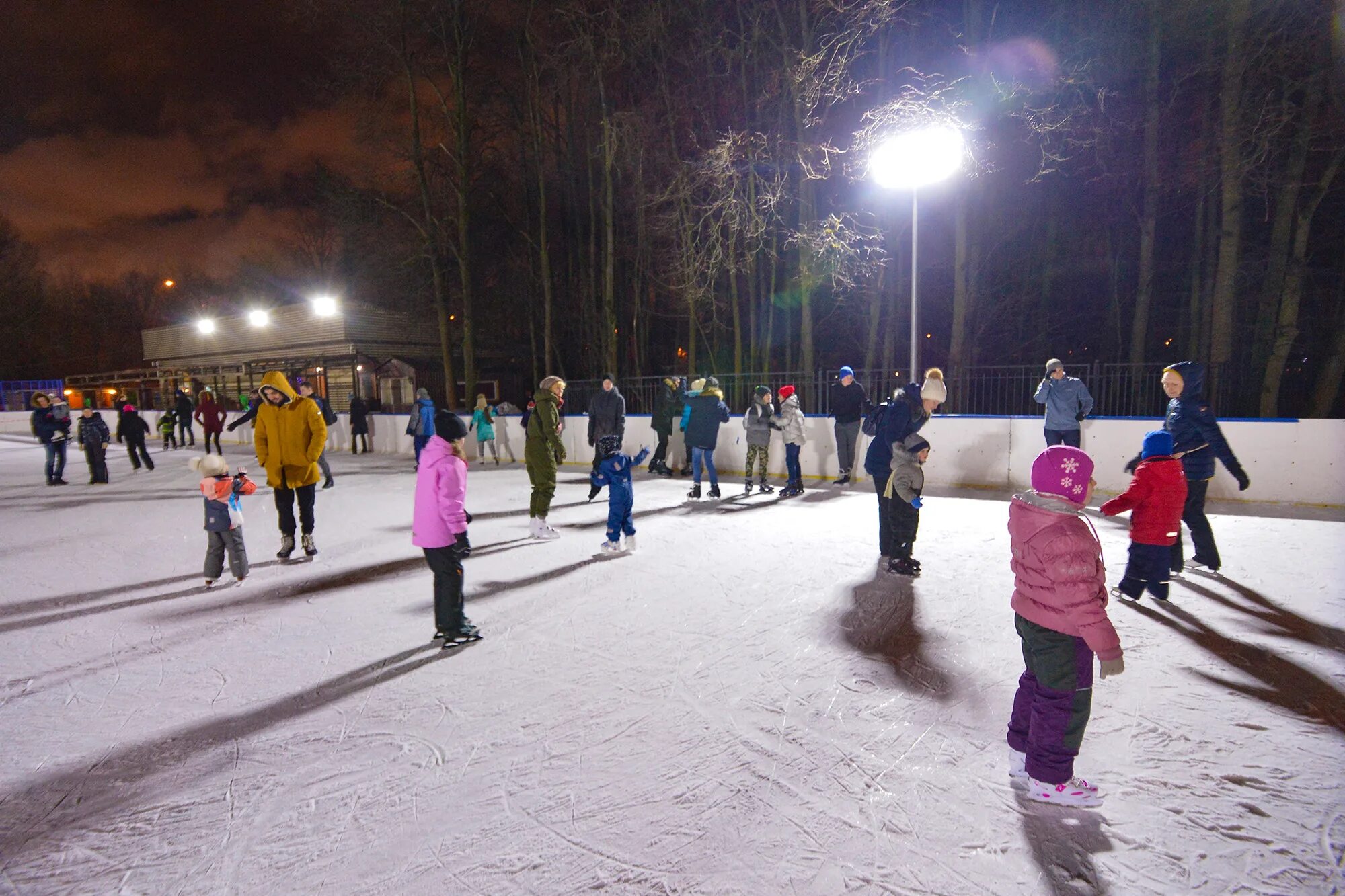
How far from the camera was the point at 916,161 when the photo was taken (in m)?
8.84

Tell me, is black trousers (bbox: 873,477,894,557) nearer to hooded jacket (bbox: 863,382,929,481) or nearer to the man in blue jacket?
hooded jacket (bbox: 863,382,929,481)

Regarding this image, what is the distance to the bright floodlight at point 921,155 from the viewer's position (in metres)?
8.65

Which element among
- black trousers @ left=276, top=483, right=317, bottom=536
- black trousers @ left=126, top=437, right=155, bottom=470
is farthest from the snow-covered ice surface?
black trousers @ left=126, top=437, right=155, bottom=470

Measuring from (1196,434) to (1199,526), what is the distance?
0.70 metres

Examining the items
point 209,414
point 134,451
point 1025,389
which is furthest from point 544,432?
point 209,414

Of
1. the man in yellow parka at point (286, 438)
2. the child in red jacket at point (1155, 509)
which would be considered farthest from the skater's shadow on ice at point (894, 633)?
the man in yellow parka at point (286, 438)

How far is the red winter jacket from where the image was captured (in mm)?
4332

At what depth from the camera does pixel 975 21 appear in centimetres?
1223

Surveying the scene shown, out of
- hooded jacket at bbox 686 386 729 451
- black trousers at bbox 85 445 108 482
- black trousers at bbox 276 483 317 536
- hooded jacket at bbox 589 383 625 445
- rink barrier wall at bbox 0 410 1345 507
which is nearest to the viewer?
black trousers at bbox 276 483 317 536

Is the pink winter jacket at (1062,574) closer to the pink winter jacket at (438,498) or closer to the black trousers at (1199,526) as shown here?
the pink winter jacket at (438,498)

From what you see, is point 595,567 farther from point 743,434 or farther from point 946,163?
point 946,163

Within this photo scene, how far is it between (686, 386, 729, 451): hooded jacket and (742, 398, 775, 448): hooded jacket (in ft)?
1.28

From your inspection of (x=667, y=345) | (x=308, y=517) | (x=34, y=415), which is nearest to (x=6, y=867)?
(x=308, y=517)

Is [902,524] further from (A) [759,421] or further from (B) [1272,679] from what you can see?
(A) [759,421]
